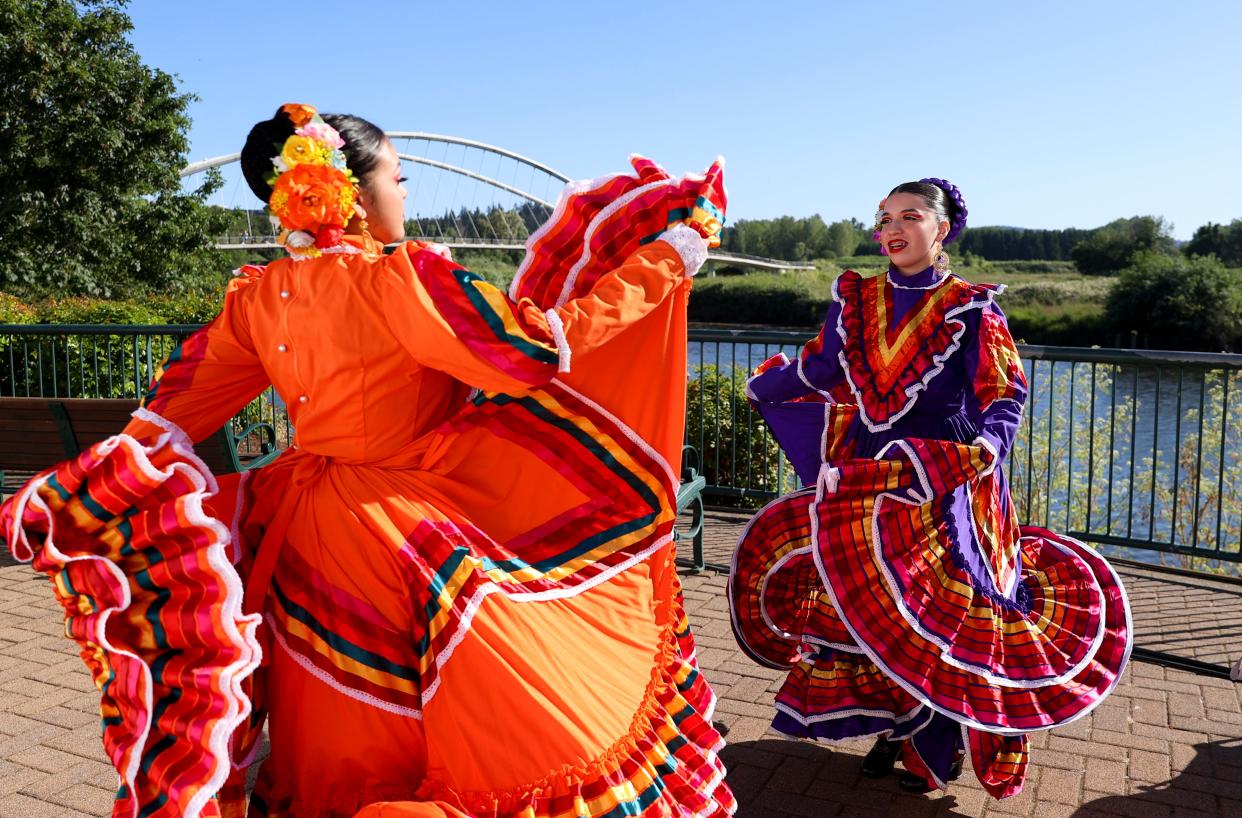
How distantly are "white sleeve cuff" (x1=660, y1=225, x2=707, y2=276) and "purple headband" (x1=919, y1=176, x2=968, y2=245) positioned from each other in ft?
4.05

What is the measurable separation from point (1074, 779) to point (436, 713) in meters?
2.33

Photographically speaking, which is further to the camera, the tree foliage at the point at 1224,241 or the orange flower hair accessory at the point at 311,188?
the tree foliage at the point at 1224,241

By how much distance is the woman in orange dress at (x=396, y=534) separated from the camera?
2.03 m

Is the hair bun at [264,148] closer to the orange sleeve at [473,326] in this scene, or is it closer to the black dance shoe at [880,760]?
the orange sleeve at [473,326]

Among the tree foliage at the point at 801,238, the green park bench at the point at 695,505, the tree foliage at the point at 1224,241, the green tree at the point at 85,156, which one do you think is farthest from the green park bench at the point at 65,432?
the tree foliage at the point at 801,238

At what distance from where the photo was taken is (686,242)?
8.11 feet

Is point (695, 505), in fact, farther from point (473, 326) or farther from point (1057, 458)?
point (473, 326)

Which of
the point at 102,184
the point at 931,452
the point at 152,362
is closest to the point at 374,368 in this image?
the point at 931,452

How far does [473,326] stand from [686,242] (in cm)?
61

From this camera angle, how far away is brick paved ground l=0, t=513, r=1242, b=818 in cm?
321

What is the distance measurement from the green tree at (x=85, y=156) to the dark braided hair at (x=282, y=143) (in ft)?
92.6

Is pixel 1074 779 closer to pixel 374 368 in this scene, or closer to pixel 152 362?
pixel 374 368

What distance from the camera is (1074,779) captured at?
3391 millimetres

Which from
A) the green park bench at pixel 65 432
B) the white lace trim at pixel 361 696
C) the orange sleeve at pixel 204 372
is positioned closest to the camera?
the white lace trim at pixel 361 696
